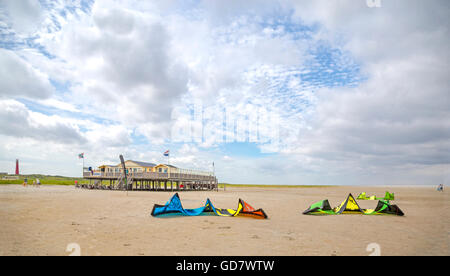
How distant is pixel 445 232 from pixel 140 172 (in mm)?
40130

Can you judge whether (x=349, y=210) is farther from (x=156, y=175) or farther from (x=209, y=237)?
(x=156, y=175)

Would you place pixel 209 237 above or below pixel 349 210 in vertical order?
above

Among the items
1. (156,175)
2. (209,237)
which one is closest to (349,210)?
(209,237)

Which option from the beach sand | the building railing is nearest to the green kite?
the beach sand

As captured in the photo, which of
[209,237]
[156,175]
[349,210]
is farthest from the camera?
[156,175]

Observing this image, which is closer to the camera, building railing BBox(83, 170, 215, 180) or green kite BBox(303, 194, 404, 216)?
A: green kite BBox(303, 194, 404, 216)

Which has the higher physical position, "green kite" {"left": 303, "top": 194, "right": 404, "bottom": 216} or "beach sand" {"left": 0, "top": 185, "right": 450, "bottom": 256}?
"beach sand" {"left": 0, "top": 185, "right": 450, "bottom": 256}

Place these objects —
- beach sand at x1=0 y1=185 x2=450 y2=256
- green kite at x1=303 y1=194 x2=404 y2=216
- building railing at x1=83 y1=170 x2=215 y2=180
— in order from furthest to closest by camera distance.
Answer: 1. building railing at x1=83 y1=170 x2=215 y2=180
2. green kite at x1=303 y1=194 x2=404 y2=216
3. beach sand at x1=0 y1=185 x2=450 y2=256

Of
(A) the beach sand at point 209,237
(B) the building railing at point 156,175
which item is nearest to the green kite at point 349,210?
(A) the beach sand at point 209,237

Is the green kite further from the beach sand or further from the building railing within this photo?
the building railing

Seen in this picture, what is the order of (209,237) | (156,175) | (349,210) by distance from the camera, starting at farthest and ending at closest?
(156,175)
(349,210)
(209,237)

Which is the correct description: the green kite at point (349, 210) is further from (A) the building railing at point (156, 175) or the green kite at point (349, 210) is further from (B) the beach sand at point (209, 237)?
(A) the building railing at point (156, 175)
